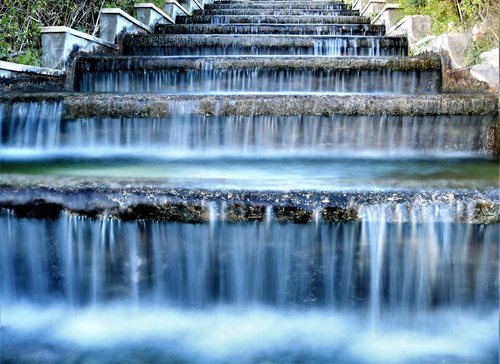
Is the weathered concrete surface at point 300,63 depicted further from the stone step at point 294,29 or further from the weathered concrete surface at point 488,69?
the stone step at point 294,29

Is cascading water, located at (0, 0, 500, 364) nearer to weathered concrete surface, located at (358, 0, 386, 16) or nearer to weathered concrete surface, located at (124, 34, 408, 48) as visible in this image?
weathered concrete surface, located at (124, 34, 408, 48)

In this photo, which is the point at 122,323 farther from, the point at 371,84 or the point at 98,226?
the point at 371,84

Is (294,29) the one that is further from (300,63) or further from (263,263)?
(263,263)

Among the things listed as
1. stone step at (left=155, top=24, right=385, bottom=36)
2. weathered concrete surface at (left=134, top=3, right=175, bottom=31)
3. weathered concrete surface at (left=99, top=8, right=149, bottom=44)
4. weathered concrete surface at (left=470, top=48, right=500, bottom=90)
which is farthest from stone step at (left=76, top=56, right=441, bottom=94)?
weathered concrete surface at (left=134, top=3, right=175, bottom=31)

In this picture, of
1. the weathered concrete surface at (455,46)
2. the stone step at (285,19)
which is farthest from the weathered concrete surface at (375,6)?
the weathered concrete surface at (455,46)

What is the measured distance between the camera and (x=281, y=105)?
16.3 feet

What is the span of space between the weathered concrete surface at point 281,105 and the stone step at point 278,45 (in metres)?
2.83

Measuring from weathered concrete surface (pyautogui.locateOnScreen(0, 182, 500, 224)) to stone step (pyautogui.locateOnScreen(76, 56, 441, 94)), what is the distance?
11.0 ft

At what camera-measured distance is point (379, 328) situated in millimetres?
3529

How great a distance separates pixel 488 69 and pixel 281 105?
2378 mm

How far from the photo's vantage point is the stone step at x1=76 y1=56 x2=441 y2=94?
640cm

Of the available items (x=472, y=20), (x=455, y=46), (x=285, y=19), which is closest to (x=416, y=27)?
(x=472, y=20)

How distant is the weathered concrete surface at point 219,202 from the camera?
3209 millimetres

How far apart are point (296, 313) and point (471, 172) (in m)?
1.72
